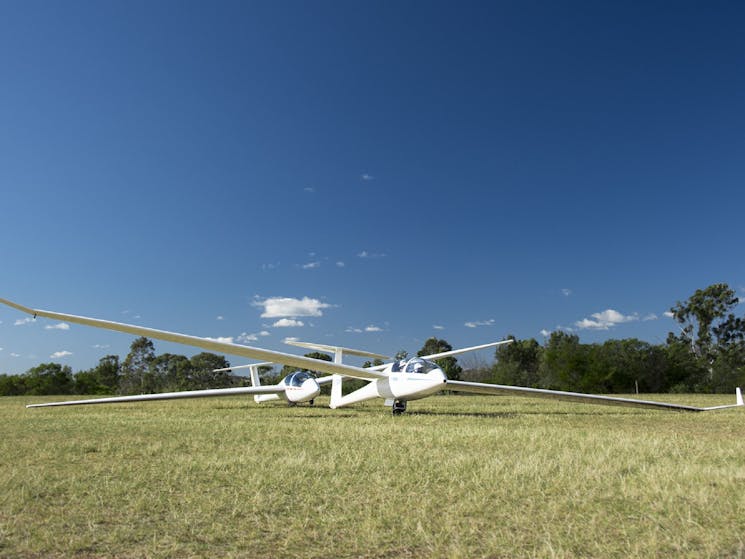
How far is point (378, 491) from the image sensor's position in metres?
5.27

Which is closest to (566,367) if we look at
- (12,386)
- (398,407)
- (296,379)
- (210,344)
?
(296,379)

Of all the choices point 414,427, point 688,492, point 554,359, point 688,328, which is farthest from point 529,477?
point 688,328

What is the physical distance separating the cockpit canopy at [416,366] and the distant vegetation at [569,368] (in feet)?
128

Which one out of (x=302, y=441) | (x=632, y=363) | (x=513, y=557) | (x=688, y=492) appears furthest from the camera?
(x=632, y=363)

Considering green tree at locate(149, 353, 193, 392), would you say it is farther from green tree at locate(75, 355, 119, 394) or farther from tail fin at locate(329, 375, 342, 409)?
tail fin at locate(329, 375, 342, 409)

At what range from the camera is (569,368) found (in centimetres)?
5531

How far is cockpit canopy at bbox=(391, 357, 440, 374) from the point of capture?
1520cm

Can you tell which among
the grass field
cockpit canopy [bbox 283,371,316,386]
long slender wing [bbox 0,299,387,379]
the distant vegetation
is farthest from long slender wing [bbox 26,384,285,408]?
the distant vegetation

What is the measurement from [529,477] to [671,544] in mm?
2159

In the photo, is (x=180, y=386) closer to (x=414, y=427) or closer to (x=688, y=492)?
(x=414, y=427)

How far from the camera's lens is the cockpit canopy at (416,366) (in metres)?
15.2

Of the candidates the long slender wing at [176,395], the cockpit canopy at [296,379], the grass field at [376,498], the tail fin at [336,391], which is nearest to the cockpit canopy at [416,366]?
the tail fin at [336,391]

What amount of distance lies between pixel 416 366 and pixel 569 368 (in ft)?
148

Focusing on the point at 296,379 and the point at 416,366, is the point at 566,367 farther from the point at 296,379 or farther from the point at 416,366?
the point at 416,366
